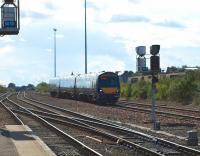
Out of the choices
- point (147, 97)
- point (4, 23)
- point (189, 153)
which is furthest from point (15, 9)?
point (147, 97)

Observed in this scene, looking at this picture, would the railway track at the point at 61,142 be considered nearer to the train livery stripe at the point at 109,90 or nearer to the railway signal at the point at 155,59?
the railway signal at the point at 155,59

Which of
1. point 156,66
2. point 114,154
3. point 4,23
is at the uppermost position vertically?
point 4,23

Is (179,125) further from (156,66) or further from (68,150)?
(68,150)

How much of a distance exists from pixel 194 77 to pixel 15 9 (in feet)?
83.7

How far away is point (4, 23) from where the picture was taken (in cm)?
2523

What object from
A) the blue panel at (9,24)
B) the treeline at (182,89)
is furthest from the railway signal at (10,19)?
the treeline at (182,89)

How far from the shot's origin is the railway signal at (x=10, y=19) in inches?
960

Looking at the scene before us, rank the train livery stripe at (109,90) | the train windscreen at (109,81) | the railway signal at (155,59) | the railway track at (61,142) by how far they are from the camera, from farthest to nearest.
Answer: the train windscreen at (109,81) < the train livery stripe at (109,90) < the railway signal at (155,59) < the railway track at (61,142)

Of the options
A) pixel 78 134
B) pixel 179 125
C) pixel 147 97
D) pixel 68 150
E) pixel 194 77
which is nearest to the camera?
pixel 68 150

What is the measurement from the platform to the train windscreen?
2765 centimetres

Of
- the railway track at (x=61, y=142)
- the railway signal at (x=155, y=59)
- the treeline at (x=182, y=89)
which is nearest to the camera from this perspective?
the railway track at (x=61, y=142)

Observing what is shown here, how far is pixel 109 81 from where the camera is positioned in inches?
1934

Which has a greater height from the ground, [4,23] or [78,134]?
[4,23]

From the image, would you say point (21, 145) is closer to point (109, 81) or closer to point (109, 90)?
point (109, 90)
